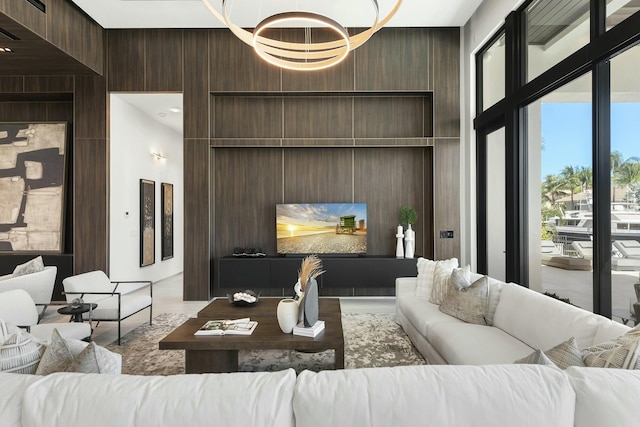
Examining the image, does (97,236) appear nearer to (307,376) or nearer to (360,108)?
(360,108)

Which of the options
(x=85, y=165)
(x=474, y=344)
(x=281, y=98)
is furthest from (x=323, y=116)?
(x=474, y=344)

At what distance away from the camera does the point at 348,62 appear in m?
5.30

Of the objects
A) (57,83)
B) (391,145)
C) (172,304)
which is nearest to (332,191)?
(391,145)

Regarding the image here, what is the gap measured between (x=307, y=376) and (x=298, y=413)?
11cm

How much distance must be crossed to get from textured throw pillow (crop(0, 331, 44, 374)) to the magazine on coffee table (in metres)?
1.22

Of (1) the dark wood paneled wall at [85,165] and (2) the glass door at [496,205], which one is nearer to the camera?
(2) the glass door at [496,205]

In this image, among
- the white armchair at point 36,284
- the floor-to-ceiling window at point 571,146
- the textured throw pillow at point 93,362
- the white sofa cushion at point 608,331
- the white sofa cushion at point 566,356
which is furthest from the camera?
the white armchair at point 36,284

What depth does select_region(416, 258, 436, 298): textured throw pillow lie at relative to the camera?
378 cm

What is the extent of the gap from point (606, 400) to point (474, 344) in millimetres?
1385

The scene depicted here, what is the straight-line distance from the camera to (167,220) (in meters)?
7.38

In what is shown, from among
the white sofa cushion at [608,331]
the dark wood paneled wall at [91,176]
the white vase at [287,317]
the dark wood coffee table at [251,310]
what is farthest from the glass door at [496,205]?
the dark wood paneled wall at [91,176]

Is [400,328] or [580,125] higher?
[580,125]

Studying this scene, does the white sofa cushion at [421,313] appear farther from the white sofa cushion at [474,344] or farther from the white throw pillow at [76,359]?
the white throw pillow at [76,359]

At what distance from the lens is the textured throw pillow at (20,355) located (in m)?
1.35
